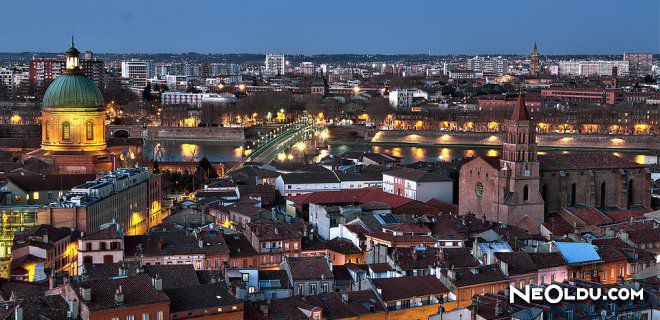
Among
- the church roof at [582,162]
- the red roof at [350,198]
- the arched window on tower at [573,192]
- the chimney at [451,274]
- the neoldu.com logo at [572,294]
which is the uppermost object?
the church roof at [582,162]

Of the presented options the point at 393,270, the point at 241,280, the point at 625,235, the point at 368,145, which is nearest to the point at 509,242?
the point at 625,235

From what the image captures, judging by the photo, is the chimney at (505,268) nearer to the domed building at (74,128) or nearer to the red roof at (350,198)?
the red roof at (350,198)

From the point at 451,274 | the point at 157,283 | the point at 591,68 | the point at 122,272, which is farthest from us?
the point at 591,68

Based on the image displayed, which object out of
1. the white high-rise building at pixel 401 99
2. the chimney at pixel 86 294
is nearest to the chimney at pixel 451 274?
the chimney at pixel 86 294

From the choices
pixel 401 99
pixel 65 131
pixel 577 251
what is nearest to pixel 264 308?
pixel 577 251

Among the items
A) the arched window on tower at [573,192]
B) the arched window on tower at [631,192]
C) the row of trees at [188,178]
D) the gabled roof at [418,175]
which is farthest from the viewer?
the row of trees at [188,178]

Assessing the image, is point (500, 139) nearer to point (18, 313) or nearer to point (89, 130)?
point (89, 130)

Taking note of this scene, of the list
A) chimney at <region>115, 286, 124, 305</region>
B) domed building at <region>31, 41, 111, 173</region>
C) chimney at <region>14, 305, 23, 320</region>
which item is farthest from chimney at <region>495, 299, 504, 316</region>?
domed building at <region>31, 41, 111, 173</region>

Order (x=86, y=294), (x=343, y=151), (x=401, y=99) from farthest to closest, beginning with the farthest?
(x=401, y=99), (x=343, y=151), (x=86, y=294)

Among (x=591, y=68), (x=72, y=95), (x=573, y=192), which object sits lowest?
(x=573, y=192)

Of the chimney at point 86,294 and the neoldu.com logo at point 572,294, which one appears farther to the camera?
the neoldu.com logo at point 572,294
